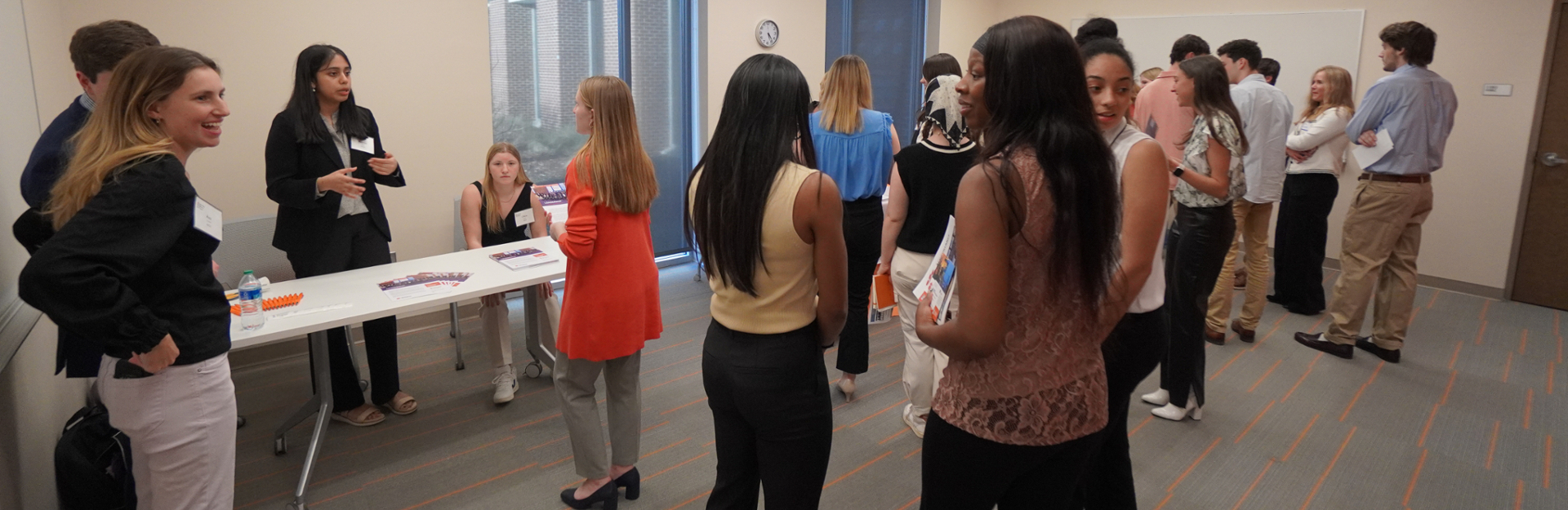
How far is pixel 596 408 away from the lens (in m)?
2.53

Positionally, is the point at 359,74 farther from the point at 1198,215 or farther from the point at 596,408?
the point at 1198,215

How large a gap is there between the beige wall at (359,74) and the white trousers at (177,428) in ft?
6.65

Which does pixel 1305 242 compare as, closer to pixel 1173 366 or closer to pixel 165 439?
pixel 1173 366

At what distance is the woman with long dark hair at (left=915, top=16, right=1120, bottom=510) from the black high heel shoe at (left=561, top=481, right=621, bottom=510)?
1.47 m

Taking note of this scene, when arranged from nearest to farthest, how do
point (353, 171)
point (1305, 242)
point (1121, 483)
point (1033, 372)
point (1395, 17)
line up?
point (1033, 372) → point (1121, 483) → point (353, 171) → point (1305, 242) → point (1395, 17)

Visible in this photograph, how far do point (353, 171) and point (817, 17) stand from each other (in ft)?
13.3

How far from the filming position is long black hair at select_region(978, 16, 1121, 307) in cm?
124

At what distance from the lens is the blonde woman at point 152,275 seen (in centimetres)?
155

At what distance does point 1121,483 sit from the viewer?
2.15m

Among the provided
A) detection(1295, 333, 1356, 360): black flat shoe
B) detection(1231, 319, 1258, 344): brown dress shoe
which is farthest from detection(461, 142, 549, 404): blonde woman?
detection(1295, 333, 1356, 360): black flat shoe

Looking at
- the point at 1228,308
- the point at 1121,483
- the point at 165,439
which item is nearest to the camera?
the point at 165,439

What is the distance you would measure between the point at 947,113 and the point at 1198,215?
1064 millimetres

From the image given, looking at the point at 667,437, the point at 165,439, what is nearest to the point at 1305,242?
the point at 667,437

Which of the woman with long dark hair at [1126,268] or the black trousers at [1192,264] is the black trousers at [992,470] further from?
the black trousers at [1192,264]
